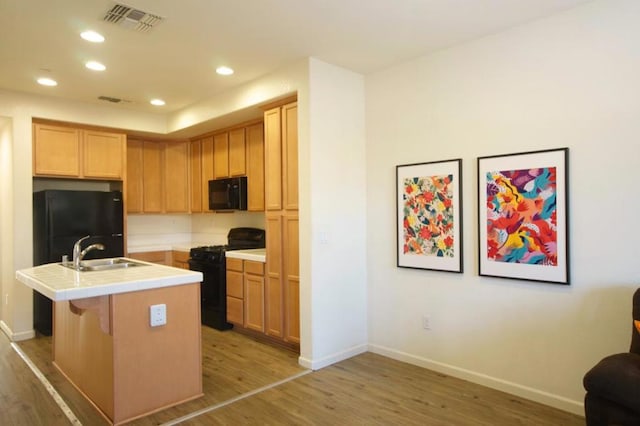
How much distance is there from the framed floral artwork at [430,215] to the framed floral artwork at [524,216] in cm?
21

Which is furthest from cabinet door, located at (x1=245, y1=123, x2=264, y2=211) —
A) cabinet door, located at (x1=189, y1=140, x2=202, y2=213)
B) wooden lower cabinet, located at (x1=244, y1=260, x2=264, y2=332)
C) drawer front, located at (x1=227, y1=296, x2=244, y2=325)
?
cabinet door, located at (x1=189, y1=140, x2=202, y2=213)

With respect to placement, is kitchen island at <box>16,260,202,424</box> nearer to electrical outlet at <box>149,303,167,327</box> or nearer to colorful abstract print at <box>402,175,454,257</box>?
electrical outlet at <box>149,303,167,327</box>

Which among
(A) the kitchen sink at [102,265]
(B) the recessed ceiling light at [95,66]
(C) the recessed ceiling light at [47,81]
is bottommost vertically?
(A) the kitchen sink at [102,265]

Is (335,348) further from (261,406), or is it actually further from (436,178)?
(436,178)

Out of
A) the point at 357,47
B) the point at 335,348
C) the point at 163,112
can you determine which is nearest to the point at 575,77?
the point at 357,47

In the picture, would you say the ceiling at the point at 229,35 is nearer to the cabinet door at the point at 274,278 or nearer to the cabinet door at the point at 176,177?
the cabinet door at the point at 274,278

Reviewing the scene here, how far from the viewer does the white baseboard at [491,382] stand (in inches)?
109

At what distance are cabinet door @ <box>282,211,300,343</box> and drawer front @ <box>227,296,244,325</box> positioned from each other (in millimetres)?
766

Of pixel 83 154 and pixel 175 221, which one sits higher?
pixel 83 154

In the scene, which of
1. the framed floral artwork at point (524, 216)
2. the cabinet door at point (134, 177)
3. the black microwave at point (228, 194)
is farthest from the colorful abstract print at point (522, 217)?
the cabinet door at point (134, 177)

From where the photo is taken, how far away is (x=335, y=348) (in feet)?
12.3

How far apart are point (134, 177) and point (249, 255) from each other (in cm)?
239

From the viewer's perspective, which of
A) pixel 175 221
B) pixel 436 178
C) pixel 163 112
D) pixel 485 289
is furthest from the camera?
pixel 175 221

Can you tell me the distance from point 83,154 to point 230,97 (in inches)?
82.0
